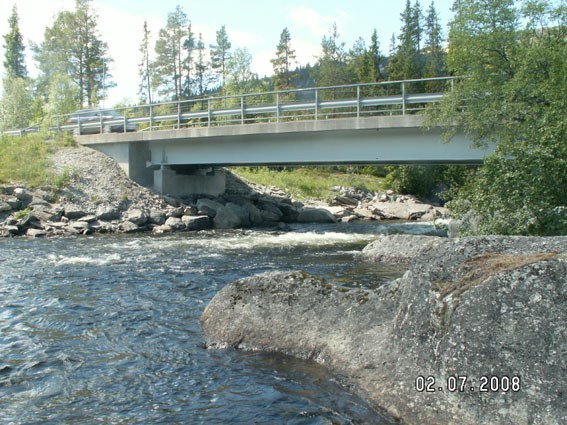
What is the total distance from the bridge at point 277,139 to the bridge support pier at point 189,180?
0.06 m

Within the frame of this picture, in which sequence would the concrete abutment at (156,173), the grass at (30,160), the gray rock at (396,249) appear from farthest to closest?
the concrete abutment at (156,173)
the grass at (30,160)
the gray rock at (396,249)

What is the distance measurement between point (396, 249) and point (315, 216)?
574 inches

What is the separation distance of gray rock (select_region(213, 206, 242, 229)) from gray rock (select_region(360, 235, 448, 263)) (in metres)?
11.0

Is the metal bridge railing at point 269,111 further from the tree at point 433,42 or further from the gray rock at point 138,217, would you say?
the tree at point 433,42

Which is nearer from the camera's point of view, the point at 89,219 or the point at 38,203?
the point at 89,219

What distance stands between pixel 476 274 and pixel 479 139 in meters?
13.6

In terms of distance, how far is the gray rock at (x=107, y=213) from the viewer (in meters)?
25.7

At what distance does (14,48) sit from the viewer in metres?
79.6

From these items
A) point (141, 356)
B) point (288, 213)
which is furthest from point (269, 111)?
point (141, 356)

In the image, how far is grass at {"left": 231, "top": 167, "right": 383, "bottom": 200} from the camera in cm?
4241

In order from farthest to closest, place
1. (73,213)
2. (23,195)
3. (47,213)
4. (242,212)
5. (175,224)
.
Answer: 1. (242,212)
2. (23,195)
3. (175,224)
4. (73,213)
5. (47,213)

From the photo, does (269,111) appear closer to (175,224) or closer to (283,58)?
(175,224)
